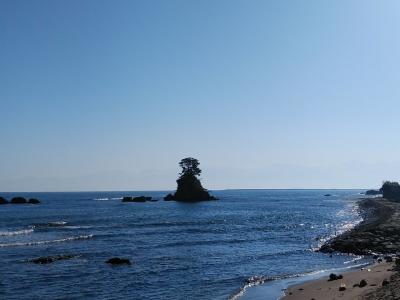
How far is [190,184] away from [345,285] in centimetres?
14369

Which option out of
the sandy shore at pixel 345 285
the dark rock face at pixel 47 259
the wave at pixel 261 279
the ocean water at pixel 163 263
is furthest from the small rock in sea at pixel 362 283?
the dark rock face at pixel 47 259

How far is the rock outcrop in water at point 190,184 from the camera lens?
547 ft

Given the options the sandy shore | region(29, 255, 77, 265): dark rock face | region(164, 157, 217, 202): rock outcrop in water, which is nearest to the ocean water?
region(29, 255, 77, 265): dark rock face

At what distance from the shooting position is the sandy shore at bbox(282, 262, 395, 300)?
24828 millimetres

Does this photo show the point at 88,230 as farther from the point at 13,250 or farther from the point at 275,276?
the point at 275,276

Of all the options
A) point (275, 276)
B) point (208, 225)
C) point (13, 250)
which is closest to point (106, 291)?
point (275, 276)

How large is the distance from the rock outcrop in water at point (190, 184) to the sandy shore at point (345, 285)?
134m

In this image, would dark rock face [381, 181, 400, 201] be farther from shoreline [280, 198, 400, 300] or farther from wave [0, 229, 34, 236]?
wave [0, 229, 34, 236]

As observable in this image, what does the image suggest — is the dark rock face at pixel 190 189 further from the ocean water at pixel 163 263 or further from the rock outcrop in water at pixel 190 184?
the ocean water at pixel 163 263

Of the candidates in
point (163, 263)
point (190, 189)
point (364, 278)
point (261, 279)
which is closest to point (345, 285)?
point (364, 278)

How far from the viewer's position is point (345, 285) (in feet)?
90.2

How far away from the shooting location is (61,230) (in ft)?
224

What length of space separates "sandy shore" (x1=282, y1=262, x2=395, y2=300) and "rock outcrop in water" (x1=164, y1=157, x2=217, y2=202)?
134229 mm

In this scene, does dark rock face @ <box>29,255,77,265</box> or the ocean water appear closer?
the ocean water
